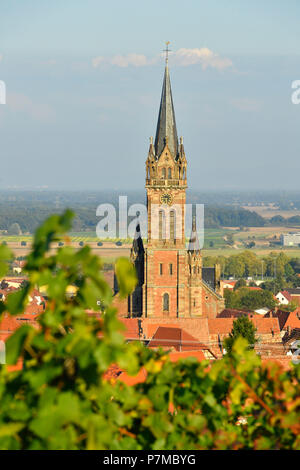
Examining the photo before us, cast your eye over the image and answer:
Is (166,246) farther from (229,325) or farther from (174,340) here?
(174,340)

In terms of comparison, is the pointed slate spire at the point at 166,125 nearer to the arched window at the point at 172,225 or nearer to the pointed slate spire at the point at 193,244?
the arched window at the point at 172,225

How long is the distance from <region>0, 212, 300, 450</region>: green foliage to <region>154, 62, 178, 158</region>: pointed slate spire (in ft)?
147

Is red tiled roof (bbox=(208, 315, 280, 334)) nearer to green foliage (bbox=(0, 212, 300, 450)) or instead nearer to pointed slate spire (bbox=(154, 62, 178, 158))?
pointed slate spire (bbox=(154, 62, 178, 158))

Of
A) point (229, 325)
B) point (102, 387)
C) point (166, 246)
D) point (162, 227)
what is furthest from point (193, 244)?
point (102, 387)

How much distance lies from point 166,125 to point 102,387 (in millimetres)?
47654

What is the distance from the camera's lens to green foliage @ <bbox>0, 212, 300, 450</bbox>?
460cm

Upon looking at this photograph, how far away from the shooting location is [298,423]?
5.75 metres

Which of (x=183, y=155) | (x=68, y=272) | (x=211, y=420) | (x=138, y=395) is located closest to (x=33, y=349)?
(x=68, y=272)

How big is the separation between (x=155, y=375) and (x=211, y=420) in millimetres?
606

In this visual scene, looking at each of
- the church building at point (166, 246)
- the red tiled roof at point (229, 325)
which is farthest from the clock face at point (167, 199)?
the red tiled roof at point (229, 325)

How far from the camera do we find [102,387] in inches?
197

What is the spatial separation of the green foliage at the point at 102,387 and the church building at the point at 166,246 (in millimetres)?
44383

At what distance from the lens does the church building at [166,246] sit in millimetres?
50719
